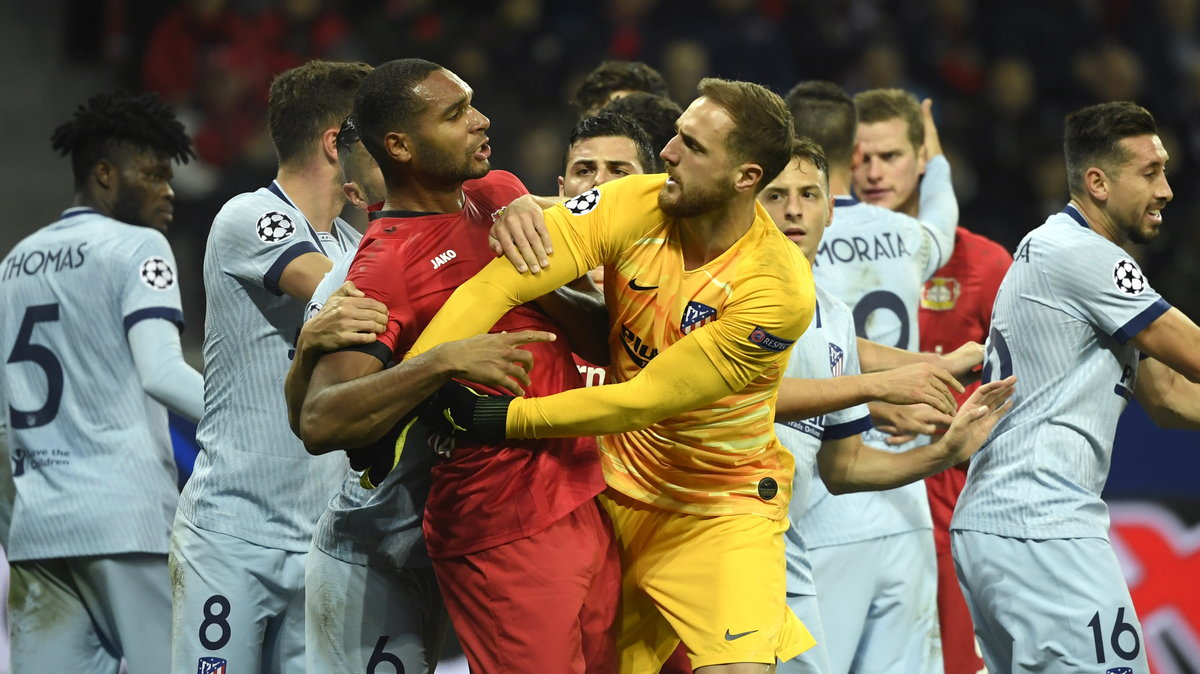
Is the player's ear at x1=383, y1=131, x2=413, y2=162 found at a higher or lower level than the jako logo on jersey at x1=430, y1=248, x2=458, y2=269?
higher

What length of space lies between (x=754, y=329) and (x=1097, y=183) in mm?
2069

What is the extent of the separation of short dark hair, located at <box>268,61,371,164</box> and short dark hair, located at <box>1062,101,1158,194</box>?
2.69 meters

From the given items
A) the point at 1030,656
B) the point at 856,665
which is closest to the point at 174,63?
the point at 856,665

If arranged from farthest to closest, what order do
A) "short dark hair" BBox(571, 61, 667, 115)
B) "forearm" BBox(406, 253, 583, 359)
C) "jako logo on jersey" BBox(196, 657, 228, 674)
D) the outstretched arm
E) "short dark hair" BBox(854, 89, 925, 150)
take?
"short dark hair" BBox(854, 89, 925, 150) → "short dark hair" BBox(571, 61, 667, 115) → "jako logo on jersey" BBox(196, 657, 228, 674) → the outstretched arm → "forearm" BBox(406, 253, 583, 359)

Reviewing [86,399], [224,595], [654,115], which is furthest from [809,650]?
[86,399]

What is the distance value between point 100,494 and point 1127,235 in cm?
409

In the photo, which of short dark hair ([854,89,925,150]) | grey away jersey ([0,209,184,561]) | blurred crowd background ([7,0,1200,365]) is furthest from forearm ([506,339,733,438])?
blurred crowd background ([7,0,1200,365])

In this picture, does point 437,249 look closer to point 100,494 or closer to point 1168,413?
point 100,494

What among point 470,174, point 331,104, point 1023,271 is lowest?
point 1023,271

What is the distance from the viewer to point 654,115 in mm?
6000

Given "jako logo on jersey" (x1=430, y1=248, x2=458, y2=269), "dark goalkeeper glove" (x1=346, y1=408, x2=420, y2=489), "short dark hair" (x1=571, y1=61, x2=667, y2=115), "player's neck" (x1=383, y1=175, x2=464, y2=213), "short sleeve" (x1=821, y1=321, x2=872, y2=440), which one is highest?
"short dark hair" (x1=571, y1=61, x2=667, y2=115)

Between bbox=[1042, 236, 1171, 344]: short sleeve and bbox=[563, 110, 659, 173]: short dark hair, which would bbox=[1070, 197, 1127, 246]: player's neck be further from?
bbox=[563, 110, 659, 173]: short dark hair

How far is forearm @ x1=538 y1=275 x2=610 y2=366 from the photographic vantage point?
420cm

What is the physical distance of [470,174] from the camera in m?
4.07
